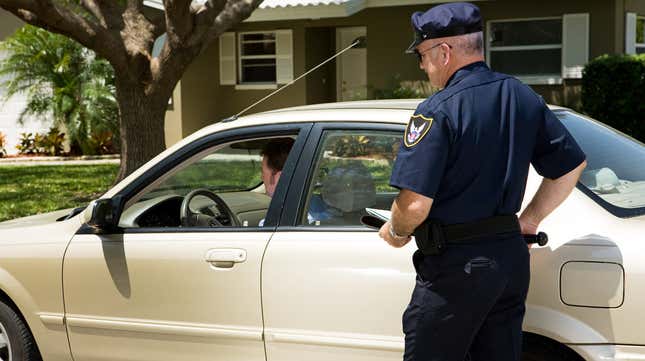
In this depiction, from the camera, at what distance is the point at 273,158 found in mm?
4406

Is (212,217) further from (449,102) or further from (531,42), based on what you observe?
(531,42)

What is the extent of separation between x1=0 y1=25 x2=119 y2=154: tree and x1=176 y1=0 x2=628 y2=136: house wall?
201 centimetres

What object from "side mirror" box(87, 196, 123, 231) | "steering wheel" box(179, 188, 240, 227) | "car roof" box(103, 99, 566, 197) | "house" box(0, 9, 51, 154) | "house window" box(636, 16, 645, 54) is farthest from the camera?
"house" box(0, 9, 51, 154)

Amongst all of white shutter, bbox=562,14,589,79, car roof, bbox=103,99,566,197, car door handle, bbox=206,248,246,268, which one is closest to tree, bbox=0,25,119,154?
white shutter, bbox=562,14,589,79

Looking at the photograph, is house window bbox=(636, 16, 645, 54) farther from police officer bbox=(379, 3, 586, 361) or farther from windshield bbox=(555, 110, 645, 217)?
police officer bbox=(379, 3, 586, 361)

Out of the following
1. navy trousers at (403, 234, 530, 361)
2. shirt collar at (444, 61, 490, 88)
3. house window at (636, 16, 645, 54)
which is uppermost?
house window at (636, 16, 645, 54)

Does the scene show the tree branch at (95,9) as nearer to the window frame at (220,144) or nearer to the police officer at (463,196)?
the window frame at (220,144)

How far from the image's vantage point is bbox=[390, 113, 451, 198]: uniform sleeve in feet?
9.29

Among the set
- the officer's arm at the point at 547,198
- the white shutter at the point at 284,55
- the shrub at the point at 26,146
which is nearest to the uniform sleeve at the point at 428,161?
the officer's arm at the point at 547,198

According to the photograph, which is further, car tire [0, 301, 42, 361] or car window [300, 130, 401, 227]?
car tire [0, 301, 42, 361]

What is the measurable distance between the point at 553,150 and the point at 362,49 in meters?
15.6

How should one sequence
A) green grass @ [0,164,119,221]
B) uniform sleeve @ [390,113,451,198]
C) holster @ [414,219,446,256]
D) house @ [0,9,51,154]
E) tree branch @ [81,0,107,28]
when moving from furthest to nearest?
house @ [0,9,51,154], green grass @ [0,164,119,221], tree branch @ [81,0,107,28], holster @ [414,219,446,256], uniform sleeve @ [390,113,451,198]

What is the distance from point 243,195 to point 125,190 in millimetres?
943

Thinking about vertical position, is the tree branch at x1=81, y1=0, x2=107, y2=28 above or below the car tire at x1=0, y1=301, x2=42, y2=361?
above
